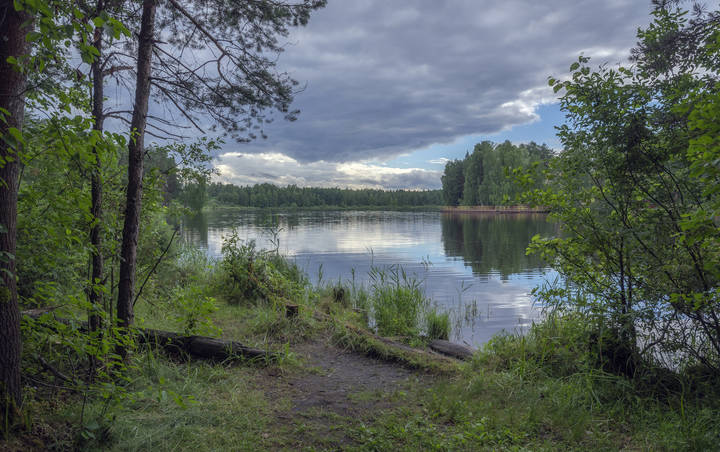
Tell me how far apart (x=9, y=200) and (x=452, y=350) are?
6010 mm

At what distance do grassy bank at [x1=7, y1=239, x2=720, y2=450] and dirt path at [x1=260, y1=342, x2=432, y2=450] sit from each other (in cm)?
2

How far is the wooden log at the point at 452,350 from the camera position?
21.1 feet

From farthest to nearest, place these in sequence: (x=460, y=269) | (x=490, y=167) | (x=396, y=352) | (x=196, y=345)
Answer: (x=490, y=167)
(x=460, y=269)
(x=396, y=352)
(x=196, y=345)

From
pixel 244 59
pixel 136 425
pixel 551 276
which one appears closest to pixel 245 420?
pixel 136 425

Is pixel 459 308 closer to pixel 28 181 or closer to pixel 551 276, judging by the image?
pixel 551 276

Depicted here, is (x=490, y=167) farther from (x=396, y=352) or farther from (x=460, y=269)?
(x=396, y=352)

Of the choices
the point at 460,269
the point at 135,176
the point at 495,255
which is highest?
the point at 135,176

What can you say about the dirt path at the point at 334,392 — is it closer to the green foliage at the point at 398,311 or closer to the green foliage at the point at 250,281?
the green foliage at the point at 398,311

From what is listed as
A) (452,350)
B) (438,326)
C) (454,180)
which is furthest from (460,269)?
(454,180)

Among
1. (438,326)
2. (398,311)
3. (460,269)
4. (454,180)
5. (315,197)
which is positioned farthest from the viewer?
(315,197)

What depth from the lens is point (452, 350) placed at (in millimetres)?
6660

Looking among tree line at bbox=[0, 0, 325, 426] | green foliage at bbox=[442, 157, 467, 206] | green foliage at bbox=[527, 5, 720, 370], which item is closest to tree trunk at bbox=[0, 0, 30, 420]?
tree line at bbox=[0, 0, 325, 426]

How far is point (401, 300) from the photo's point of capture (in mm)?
8742

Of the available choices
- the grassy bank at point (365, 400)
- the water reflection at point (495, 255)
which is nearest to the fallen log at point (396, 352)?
the grassy bank at point (365, 400)
